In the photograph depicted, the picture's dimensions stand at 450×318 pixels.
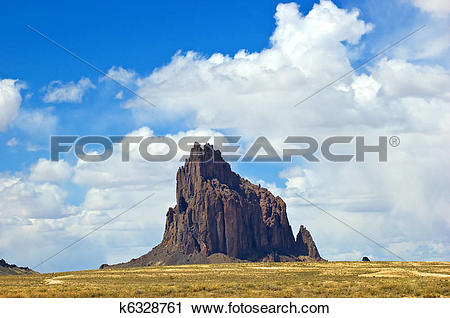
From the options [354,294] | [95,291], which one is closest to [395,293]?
[354,294]

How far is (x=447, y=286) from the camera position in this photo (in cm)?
5150
